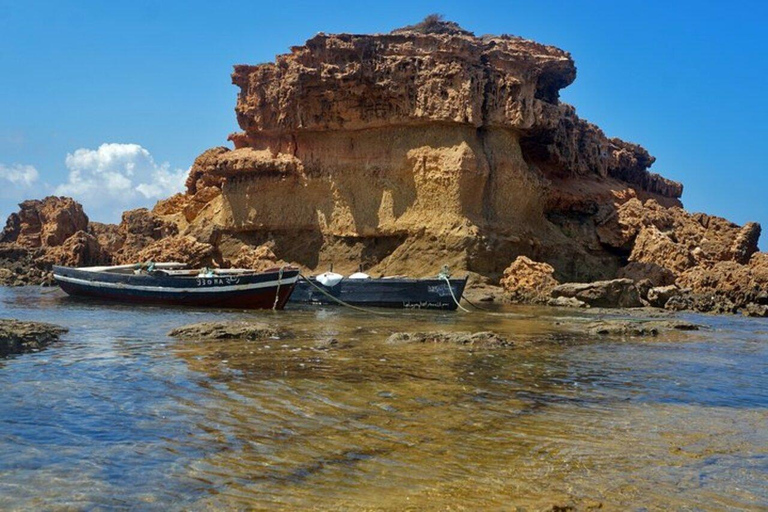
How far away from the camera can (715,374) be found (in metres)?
11.1

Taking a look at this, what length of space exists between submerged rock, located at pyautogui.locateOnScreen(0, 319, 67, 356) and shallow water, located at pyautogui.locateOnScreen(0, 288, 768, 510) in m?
0.38

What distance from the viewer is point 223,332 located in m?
13.6

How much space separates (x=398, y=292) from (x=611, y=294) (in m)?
7.73

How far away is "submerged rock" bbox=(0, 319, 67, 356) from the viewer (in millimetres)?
11055

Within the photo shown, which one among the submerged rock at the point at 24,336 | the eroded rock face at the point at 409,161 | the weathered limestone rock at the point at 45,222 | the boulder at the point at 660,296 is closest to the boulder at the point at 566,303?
the boulder at the point at 660,296

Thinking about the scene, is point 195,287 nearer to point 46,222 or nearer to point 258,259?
point 258,259

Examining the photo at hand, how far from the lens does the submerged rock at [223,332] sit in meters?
13.5

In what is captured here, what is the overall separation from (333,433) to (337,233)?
2811cm

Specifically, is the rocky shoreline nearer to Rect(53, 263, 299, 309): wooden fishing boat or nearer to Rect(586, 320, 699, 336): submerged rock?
Rect(53, 263, 299, 309): wooden fishing boat

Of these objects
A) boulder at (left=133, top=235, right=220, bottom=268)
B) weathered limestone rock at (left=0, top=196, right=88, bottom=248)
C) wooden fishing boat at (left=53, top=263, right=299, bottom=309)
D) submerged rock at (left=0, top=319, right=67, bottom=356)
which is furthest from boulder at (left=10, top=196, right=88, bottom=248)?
submerged rock at (left=0, top=319, right=67, bottom=356)

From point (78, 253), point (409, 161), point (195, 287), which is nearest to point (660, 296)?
point (409, 161)

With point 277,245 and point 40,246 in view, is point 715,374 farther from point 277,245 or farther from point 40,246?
point 40,246

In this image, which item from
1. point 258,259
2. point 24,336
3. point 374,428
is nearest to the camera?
point 374,428

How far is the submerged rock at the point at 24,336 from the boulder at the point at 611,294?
60.2ft
